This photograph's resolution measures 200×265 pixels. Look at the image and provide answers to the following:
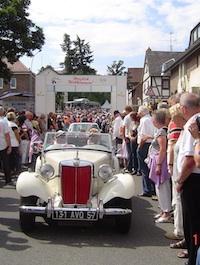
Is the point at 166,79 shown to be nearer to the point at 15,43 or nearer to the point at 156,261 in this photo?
the point at 15,43

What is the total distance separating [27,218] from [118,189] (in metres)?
1.35

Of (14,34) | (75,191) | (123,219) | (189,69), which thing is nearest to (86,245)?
(123,219)

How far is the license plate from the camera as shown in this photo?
692 cm

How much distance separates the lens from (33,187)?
7344 millimetres

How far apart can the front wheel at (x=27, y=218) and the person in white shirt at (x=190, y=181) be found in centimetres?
262

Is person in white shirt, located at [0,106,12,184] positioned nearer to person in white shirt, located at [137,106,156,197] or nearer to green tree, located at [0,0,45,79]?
person in white shirt, located at [137,106,156,197]

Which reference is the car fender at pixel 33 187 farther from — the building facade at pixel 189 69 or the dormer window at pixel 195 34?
the dormer window at pixel 195 34

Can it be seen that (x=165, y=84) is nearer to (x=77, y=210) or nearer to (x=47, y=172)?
(x=47, y=172)

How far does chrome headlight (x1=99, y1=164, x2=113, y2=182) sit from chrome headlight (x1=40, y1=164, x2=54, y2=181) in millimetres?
725

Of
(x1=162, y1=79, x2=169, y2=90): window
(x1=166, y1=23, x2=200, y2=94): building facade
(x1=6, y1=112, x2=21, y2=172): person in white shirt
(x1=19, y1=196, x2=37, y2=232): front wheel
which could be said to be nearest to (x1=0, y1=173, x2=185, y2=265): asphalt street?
(x1=19, y1=196, x2=37, y2=232): front wheel

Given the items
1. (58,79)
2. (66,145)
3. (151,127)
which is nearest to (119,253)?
(66,145)

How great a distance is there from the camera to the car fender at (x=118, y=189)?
727 cm

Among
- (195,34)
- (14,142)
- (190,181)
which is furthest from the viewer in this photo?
(195,34)

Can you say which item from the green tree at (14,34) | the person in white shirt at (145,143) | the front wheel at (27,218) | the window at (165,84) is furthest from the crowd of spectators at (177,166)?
the window at (165,84)
